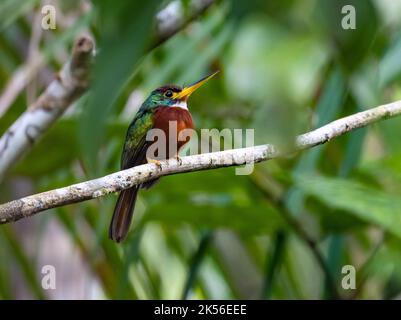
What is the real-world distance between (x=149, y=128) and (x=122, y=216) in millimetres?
172

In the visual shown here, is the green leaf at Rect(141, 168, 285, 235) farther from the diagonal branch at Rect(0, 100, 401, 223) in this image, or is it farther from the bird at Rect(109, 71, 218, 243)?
the diagonal branch at Rect(0, 100, 401, 223)

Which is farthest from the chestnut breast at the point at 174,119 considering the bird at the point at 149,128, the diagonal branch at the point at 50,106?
the diagonal branch at the point at 50,106

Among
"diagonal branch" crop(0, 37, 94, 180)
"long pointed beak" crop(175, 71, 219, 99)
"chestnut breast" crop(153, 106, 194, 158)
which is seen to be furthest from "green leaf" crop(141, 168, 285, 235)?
"chestnut breast" crop(153, 106, 194, 158)

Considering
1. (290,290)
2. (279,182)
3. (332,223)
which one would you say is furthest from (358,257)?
(279,182)

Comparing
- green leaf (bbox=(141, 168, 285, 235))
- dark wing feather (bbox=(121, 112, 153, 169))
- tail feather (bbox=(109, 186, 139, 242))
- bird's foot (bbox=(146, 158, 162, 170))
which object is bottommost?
tail feather (bbox=(109, 186, 139, 242))

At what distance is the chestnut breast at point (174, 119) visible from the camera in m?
0.82

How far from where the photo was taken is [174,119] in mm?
840

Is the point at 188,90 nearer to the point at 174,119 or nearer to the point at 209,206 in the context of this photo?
the point at 174,119

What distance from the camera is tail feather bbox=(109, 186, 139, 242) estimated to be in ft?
2.28

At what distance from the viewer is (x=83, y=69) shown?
131 cm

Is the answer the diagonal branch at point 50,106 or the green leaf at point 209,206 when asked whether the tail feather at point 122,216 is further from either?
the green leaf at point 209,206

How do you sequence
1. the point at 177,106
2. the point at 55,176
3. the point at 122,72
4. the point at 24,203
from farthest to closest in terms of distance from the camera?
the point at 55,176 < the point at 177,106 < the point at 24,203 < the point at 122,72

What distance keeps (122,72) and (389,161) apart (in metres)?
1.44

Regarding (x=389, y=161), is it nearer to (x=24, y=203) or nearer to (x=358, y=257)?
(x=358, y=257)
